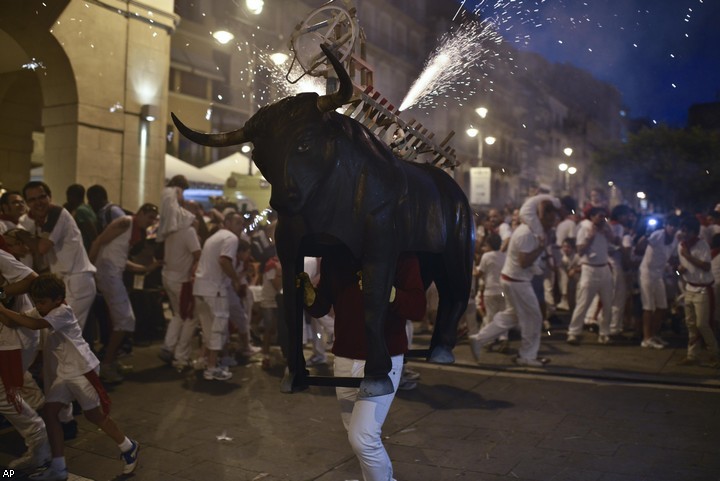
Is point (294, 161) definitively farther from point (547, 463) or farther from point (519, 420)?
point (519, 420)

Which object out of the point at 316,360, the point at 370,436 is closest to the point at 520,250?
the point at 316,360

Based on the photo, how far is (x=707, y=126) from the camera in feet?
109

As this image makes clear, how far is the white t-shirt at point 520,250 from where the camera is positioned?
7871mm

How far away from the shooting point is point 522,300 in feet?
25.8

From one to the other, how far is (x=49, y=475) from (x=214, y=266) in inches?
132

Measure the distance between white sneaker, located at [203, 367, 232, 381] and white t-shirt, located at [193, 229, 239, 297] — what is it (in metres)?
0.88

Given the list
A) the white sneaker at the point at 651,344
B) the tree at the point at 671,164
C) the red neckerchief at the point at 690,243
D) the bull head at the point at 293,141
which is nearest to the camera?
the bull head at the point at 293,141

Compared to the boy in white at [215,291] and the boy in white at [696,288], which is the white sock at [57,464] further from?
the boy in white at [696,288]

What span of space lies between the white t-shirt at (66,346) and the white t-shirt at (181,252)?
305 centimetres

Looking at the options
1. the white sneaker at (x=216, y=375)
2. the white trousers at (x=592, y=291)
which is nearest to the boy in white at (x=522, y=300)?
the white trousers at (x=592, y=291)

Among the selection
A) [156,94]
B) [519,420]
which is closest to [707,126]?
[156,94]

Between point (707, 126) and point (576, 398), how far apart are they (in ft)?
106

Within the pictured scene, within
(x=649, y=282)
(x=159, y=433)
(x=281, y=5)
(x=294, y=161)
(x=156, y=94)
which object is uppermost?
(x=281, y=5)

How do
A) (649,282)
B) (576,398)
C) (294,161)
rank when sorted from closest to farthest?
(294,161) → (576,398) → (649,282)
